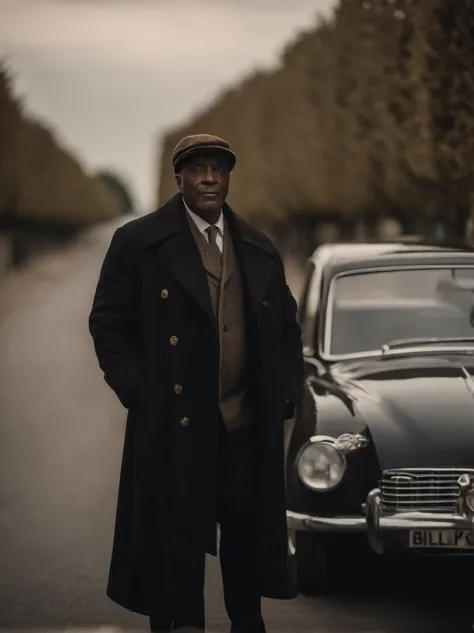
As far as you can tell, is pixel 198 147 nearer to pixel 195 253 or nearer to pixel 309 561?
pixel 195 253

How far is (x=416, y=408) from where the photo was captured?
5.99 meters

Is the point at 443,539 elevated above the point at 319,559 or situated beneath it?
elevated above

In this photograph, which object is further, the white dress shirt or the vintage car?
the vintage car

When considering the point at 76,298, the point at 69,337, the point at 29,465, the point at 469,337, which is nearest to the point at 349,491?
the point at 469,337

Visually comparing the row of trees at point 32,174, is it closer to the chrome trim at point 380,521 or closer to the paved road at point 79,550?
the paved road at point 79,550

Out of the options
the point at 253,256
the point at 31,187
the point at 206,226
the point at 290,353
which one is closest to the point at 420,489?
the point at 290,353

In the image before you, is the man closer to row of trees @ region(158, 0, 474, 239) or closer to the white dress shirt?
the white dress shirt

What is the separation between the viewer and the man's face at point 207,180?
4715 millimetres

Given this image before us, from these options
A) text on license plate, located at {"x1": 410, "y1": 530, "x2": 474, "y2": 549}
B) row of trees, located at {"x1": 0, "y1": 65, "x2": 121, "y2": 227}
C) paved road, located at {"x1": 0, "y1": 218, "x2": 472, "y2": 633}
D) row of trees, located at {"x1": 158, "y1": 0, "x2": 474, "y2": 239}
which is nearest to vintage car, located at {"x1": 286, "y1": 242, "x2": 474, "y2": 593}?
text on license plate, located at {"x1": 410, "y1": 530, "x2": 474, "y2": 549}

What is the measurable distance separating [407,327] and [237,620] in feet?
8.39

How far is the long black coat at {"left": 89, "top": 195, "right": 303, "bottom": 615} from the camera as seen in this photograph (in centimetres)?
468

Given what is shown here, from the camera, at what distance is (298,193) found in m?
38.9

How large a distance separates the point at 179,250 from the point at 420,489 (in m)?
1.57

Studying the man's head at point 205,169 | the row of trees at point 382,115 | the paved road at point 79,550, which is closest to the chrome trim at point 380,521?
the paved road at point 79,550
